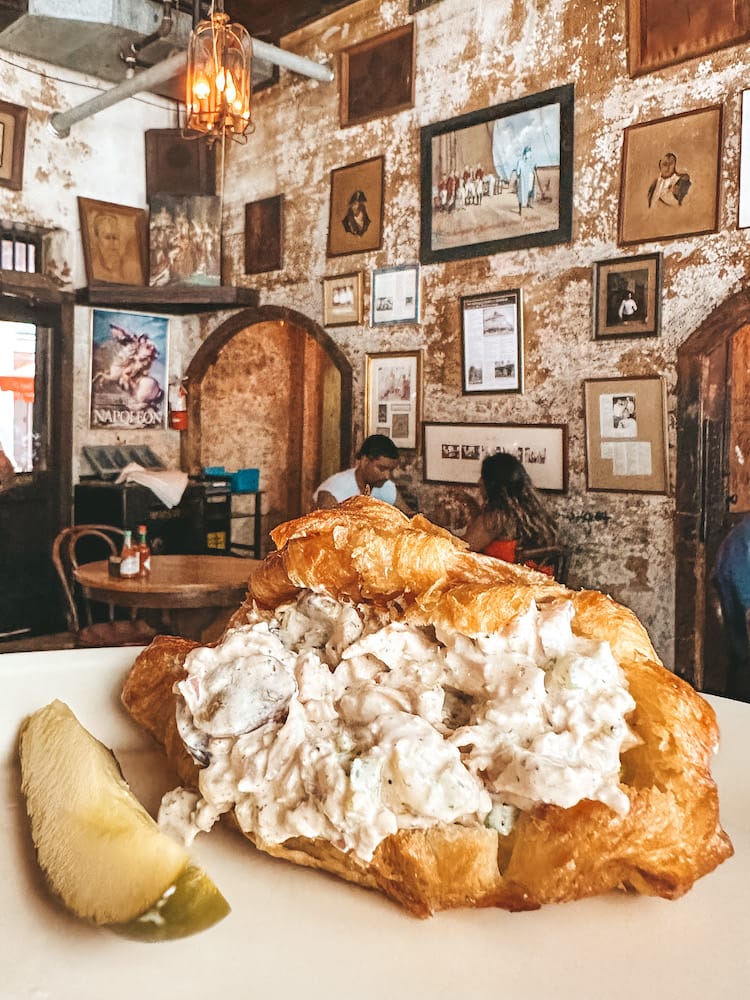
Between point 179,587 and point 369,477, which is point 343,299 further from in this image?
point 179,587

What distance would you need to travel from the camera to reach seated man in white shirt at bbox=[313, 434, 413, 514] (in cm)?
520

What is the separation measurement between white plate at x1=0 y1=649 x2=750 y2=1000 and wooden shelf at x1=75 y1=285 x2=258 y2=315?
615 centimetres

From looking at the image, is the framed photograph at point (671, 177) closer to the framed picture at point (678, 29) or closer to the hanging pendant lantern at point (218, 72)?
the framed picture at point (678, 29)

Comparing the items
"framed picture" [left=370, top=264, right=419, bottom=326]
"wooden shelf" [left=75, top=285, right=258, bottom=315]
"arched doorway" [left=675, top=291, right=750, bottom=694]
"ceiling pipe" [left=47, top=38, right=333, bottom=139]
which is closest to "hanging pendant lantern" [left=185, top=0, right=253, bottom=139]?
"ceiling pipe" [left=47, top=38, right=333, bottom=139]

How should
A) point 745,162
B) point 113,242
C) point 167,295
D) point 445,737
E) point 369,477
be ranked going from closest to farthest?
point 445,737 < point 745,162 < point 369,477 < point 167,295 < point 113,242

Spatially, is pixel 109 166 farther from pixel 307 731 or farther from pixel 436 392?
pixel 307 731

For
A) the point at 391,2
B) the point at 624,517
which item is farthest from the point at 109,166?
the point at 624,517

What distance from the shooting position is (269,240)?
21.4 ft

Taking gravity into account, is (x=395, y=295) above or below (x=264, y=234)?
below

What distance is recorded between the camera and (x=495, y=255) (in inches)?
200

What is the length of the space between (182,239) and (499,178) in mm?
3037

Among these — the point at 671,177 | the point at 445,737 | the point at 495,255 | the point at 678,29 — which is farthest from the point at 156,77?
the point at 445,737

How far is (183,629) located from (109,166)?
4220 mm

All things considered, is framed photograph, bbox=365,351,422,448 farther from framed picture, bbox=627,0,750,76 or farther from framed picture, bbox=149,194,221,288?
framed picture, bbox=627,0,750,76
